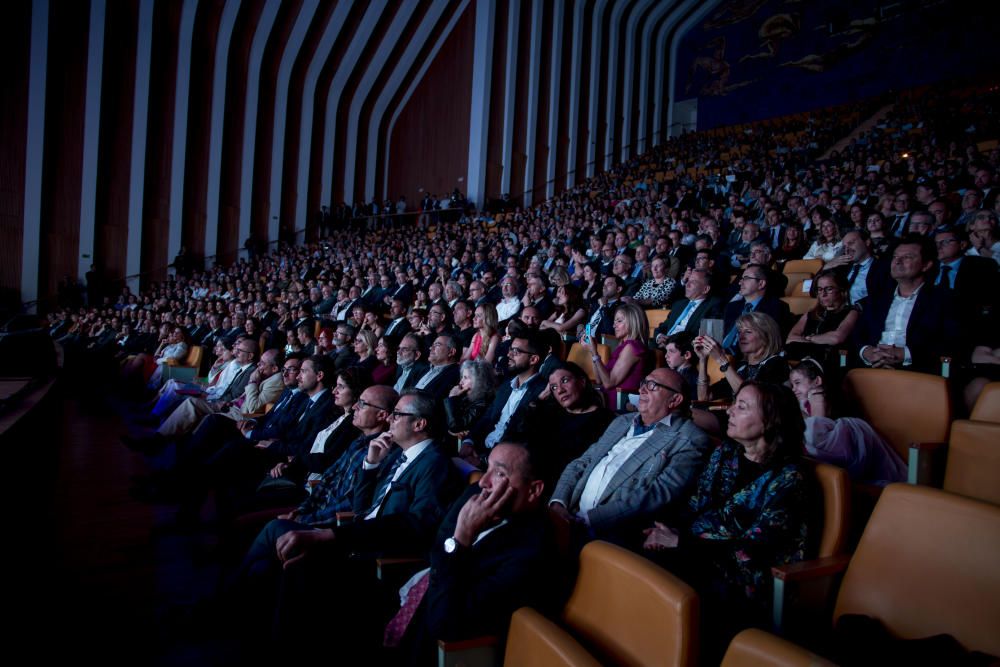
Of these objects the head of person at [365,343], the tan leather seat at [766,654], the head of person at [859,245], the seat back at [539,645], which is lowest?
the seat back at [539,645]

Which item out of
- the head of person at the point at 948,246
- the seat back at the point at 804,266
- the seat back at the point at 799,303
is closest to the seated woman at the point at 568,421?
the seat back at the point at 799,303

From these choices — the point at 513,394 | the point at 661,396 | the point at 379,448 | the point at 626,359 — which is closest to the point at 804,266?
the point at 626,359

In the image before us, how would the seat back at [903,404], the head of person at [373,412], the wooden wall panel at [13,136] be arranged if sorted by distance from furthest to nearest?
the wooden wall panel at [13,136] < the head of person at [373,412] < the seat back at [903,404]

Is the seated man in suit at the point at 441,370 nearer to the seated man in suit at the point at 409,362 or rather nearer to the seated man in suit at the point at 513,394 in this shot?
the seated man in suit at the point at 409,362

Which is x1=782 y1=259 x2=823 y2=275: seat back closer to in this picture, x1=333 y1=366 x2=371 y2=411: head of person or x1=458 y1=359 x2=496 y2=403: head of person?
x1=458 y1=359 x2=496 y2=403: head of person

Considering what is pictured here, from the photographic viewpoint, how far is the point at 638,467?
5.04 feet

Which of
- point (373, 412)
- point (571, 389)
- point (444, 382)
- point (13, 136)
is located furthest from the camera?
point (13, 136)

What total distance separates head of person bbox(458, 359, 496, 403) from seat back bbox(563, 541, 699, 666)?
4.97ft

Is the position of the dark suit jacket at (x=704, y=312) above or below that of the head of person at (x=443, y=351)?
above

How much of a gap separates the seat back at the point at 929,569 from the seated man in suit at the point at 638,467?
1.42ft

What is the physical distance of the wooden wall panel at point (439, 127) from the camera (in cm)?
1266

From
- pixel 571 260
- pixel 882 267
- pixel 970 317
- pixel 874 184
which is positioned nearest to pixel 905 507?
pixel 970 317

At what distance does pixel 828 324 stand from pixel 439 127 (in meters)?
12.2

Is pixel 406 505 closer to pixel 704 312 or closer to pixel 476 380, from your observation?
pixel 476 380
